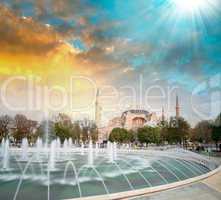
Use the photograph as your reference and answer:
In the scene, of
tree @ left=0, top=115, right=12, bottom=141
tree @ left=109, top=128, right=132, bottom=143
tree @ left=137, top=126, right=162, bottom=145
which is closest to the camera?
tree @ left=0, top=115, right=12, bottom=141

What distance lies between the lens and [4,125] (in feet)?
166

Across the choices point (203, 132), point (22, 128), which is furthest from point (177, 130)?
point (22, 128)

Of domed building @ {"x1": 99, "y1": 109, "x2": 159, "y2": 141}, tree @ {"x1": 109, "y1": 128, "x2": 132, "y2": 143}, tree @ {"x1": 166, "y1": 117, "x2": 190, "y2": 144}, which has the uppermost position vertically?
domed building @ {"x1": 99, "y1": 109, "x2": 159, "y2": 141}

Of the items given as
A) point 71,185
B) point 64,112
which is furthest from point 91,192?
point 64,112

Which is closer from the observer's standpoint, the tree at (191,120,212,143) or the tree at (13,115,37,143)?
the tree at (13,115,37,143)

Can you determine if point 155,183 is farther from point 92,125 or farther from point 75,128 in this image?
point 92,125

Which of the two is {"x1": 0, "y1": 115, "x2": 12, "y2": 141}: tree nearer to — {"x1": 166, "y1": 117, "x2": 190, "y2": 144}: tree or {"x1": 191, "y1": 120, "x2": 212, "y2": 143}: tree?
{"x1": 166, "y1": 117, "x2": 190, "y2": 144}: tree

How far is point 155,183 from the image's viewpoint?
11266 millimetres

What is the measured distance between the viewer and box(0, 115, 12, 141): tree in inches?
1961

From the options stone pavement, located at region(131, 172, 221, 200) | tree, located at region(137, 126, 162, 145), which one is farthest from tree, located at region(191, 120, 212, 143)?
stone pavement, located at region(131, 172, 221, 200)

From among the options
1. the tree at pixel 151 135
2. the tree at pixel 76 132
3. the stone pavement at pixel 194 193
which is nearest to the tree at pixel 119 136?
the tree at pixel 76 132

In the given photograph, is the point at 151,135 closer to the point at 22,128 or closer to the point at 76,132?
the point at 76,132

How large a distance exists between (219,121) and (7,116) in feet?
120

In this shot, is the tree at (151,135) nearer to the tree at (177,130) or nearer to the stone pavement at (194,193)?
the tree at (177,130)
